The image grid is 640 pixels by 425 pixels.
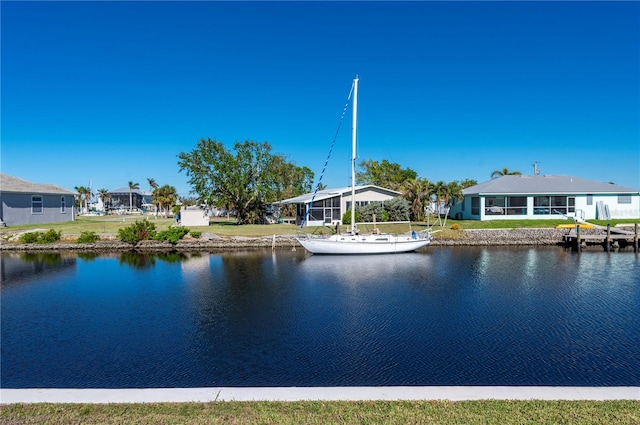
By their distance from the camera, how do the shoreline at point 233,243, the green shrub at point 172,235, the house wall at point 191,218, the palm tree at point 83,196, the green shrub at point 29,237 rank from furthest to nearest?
the palm tree at point 83,196 → the house wall at point 191,218 → the green shrub at point 172,235 → the green shrub at point 29,237 → the shoreline at point 233,243

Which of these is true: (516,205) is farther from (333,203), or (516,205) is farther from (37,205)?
(37,205)

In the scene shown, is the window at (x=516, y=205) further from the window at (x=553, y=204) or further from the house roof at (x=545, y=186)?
the window at (x=553, y=204)

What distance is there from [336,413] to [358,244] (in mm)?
24246

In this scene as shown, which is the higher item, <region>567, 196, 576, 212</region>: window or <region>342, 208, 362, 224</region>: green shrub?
<region>567, 196, 576, 212</region>: window

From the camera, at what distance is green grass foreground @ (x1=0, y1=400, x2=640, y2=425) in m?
6.71

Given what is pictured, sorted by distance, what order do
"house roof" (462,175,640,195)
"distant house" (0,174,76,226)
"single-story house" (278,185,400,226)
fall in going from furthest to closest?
1. "house roof" (462,175,640,195)
2. "single-story house" (278,185,400,226)
3. "distant house" (0,174,76,226)

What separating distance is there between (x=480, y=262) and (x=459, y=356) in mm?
17823

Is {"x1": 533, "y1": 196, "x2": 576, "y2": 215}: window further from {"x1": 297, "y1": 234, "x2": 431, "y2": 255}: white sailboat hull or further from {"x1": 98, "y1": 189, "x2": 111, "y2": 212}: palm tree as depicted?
{"x1": 98, "y1": 189, "x2": 111, "y2": 212}: palm tree

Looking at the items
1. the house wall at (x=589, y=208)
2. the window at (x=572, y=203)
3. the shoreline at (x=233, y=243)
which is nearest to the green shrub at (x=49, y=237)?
the shoreline at (x=233, y=243)

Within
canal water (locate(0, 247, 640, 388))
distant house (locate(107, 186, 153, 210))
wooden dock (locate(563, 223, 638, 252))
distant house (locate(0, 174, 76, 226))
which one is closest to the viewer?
canal water (locate(0, 247, 640, 388))

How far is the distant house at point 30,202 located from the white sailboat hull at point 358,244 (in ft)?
103

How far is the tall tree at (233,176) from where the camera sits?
47781 millimetres

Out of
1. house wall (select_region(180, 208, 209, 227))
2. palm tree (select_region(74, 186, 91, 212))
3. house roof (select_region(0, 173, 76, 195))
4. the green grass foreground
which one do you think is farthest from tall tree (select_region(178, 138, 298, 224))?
palm tree (select_region(74, 186, 91, 212))

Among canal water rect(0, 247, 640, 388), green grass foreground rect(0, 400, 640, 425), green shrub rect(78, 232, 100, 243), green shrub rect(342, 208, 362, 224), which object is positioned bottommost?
canal water rect(0, 247, 640, 388)
